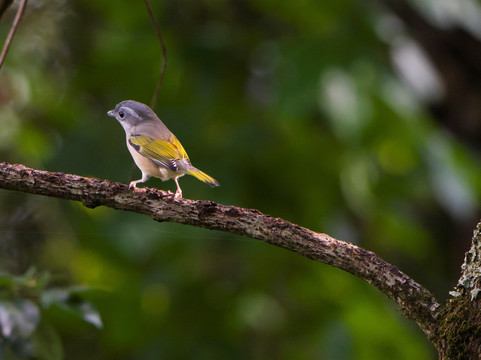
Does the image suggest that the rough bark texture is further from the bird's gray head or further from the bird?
the bird's gray head

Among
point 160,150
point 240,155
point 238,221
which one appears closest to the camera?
point 238,221

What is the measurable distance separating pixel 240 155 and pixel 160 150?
9.36 feet

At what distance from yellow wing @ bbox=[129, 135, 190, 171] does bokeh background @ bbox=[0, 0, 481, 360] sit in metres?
1.94

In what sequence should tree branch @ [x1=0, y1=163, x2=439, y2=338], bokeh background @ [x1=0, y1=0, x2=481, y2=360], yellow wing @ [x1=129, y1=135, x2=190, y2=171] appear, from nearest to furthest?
1. tree branch @ [x1=0, y1=163, x2=439, y2=338]
2. yellow wing @ [x1=129, y1=135, x2=190, y2=171]
3. bokeh background @ [x1=0, y1=0, x2=481, y2=360]

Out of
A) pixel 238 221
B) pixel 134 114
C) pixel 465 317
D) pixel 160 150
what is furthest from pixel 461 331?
pixel 134 114

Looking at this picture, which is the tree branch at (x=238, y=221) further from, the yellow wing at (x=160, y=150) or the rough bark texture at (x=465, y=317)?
the yellow wing at (x=160, y=150)

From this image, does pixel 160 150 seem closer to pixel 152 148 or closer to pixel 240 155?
pixel 152 148

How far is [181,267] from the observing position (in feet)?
17.0

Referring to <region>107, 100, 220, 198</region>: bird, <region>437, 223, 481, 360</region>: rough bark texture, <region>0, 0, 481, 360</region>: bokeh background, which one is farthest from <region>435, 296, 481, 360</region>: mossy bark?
<region>0, 0, 481, 360</region>: bokeh background

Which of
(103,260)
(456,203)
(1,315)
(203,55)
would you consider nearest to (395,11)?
(203,55)

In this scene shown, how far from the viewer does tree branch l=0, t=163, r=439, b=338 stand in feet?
5.25

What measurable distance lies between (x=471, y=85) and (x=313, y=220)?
2789 millimetres

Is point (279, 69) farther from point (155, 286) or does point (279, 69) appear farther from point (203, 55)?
point (155, 286)

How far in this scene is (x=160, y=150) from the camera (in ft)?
6.18
